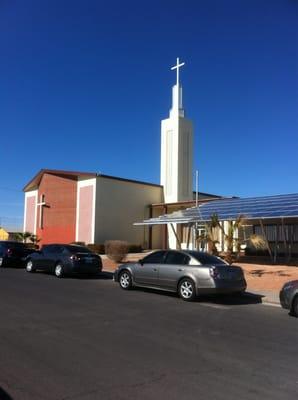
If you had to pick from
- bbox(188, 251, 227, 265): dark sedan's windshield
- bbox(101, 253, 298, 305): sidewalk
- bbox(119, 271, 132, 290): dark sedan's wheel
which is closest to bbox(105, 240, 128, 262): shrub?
bbox(101, 253, 298, 305): sidewalk

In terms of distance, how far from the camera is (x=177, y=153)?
139 feet

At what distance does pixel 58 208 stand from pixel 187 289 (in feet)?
102

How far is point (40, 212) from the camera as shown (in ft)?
152

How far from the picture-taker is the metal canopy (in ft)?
81.9

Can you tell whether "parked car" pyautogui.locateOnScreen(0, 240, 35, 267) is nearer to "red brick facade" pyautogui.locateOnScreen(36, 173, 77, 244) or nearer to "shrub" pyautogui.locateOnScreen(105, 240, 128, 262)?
"shrub" pyautogui.locateOnScreen(105, 240, 128, 262)

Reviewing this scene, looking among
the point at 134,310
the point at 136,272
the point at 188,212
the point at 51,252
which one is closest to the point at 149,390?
the point at 134,310

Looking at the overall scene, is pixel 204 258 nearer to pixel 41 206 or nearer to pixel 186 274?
pixel 186 274

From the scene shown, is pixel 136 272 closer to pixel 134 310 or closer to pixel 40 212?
pixel 134 310

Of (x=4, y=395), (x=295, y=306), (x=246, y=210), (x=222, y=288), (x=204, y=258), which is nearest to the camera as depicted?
(x=4, y=395)

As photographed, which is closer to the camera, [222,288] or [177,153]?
[222,288]

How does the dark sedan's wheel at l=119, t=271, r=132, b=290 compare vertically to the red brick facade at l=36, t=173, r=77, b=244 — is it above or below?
below

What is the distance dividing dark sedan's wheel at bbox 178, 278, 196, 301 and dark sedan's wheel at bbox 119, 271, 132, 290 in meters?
2.37

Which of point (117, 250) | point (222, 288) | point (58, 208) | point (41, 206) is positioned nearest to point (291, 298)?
point (222, 288)

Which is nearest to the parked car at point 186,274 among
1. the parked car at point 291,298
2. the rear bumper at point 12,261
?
the parked car at point 291,298
